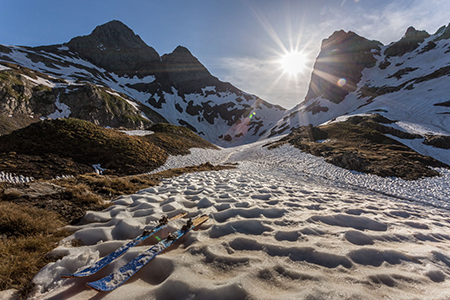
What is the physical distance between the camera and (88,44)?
11812 cm

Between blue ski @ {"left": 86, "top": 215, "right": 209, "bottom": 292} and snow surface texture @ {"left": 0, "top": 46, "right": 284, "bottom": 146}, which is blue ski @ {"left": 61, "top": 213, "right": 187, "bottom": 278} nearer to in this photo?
blue ski @ {"left": 86, "top": 215, "right": 209, "bottom": 292}

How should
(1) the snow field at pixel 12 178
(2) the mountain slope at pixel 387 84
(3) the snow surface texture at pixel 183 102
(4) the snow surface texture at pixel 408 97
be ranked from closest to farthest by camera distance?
(1) the snow field at pixel 12 178 → (4) the snow surface texture at pixel 408 97 → (2) the mountain slope at pixel 387 84 → (3) the snow surface texture at pixel 183 102

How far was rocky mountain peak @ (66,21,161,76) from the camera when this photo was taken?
375 ft

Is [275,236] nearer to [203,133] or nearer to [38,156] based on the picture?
[38,156]

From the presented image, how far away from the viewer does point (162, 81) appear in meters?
118

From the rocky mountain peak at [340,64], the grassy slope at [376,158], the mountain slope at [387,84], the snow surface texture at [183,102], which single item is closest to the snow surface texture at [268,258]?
the grassy slope at [376,158]

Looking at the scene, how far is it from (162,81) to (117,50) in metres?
43.6

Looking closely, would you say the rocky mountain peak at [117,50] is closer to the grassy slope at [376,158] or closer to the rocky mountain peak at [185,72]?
the rocky mountain peak at [185,72]

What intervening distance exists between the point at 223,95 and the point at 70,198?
133 m

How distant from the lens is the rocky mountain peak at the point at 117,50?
375ft

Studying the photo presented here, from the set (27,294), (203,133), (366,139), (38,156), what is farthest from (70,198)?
(203,133)

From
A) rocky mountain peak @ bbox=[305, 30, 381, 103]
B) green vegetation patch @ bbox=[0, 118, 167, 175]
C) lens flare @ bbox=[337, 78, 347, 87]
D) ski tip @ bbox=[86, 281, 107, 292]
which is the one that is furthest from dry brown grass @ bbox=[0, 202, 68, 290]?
lens flare @ bbox=[337, 78, 347, 87]

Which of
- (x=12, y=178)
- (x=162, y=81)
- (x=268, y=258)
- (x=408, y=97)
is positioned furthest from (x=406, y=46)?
(x=12, y=178)

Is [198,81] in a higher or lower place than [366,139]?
A: higher
